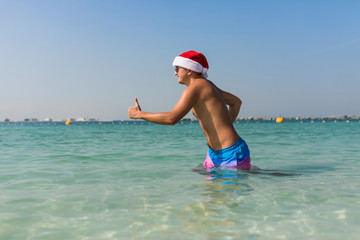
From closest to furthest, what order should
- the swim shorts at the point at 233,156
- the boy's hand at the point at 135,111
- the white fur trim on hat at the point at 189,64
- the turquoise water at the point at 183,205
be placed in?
the turquoise water at the point at 183,205, the boy's hand at the point at 135,111, the white fur trim on hat at the point at 189,64, the swim shorts at the point at 233,156

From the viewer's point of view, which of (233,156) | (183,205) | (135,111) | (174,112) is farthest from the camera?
(233,156)

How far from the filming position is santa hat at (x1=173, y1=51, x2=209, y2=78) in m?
4.09

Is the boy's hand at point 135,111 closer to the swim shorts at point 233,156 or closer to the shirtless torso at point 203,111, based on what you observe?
the shirtless torso at point 203,111

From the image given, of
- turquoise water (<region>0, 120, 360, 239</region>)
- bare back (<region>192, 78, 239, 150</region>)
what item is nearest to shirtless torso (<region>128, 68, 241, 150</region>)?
bare back (<region>192, 78, 239, 150</region>)

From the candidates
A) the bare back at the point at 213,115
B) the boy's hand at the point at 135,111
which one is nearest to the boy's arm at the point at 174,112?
the boy's hand at the point at 135,111

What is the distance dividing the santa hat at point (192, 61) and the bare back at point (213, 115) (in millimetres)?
187

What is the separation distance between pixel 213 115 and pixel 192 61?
76cm

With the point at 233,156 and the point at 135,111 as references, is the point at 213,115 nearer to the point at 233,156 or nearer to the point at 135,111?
the point at 233,156

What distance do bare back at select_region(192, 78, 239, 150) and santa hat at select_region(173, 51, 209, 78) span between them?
0.19 m

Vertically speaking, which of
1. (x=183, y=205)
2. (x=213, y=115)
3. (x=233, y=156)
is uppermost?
(x=213, y=115)

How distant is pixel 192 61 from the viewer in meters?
4.08

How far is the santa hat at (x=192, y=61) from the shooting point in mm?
4086

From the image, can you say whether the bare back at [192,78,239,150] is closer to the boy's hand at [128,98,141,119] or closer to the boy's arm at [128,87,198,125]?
the boy's arm at [128,87,198,125]

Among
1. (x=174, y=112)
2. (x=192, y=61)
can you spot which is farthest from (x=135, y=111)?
(x=192, y=61)
